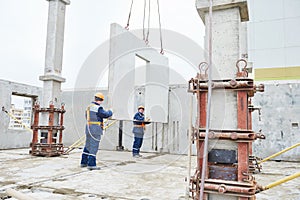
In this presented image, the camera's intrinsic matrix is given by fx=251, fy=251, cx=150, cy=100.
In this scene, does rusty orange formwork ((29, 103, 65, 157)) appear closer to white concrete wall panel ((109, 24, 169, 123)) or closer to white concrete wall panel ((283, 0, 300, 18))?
white concrete wall panel ((109, 24, 169, 123))

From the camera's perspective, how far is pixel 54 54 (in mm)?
6910

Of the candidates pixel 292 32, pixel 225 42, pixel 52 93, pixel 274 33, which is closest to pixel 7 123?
pixel 52 93

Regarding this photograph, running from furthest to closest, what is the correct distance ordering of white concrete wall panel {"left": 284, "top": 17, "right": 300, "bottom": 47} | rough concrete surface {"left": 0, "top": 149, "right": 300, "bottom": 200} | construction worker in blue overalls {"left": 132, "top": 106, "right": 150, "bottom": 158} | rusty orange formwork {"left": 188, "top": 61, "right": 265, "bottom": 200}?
white concrete wall panel {"left": 284, "top": 17, "right": 300, "bottom": 47}, construction worker in blue overalls {"left": 132, "top": 106, "right": 150, "bottom": 158}, rough concrete surface {"left": 0, "top": 149, "right": 300, "bottom": 200}, rusty orange formwork {"left": 188, "top": 61, "right": 265, "bottom": 200}

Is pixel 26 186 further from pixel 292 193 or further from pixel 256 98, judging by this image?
pixel 256 98

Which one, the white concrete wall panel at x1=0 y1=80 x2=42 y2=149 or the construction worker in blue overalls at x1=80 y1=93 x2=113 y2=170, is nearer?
the construction worker in blue overalls at x1=80 y1=93 x2=113 y2=170

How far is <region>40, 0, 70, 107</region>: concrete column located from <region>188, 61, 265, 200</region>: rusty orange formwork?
5.79m

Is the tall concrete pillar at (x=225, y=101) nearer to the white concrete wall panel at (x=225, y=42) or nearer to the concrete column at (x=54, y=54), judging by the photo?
the white concrete wall panel at (x=225, y=42)

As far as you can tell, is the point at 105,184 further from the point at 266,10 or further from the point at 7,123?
the point at 266,10

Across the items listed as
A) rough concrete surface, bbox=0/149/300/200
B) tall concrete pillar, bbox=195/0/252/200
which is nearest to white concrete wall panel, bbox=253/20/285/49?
rough concrete surface, bbox=0/149/300/200

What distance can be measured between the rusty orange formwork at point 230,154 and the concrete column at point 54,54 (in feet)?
19.0

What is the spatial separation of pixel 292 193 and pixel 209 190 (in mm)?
1813

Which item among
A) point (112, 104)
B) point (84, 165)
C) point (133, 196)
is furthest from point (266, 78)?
point (133, 196)

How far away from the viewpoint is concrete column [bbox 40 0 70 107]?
22.7 feet

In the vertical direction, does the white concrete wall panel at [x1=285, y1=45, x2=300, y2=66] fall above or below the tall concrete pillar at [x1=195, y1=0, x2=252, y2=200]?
above
